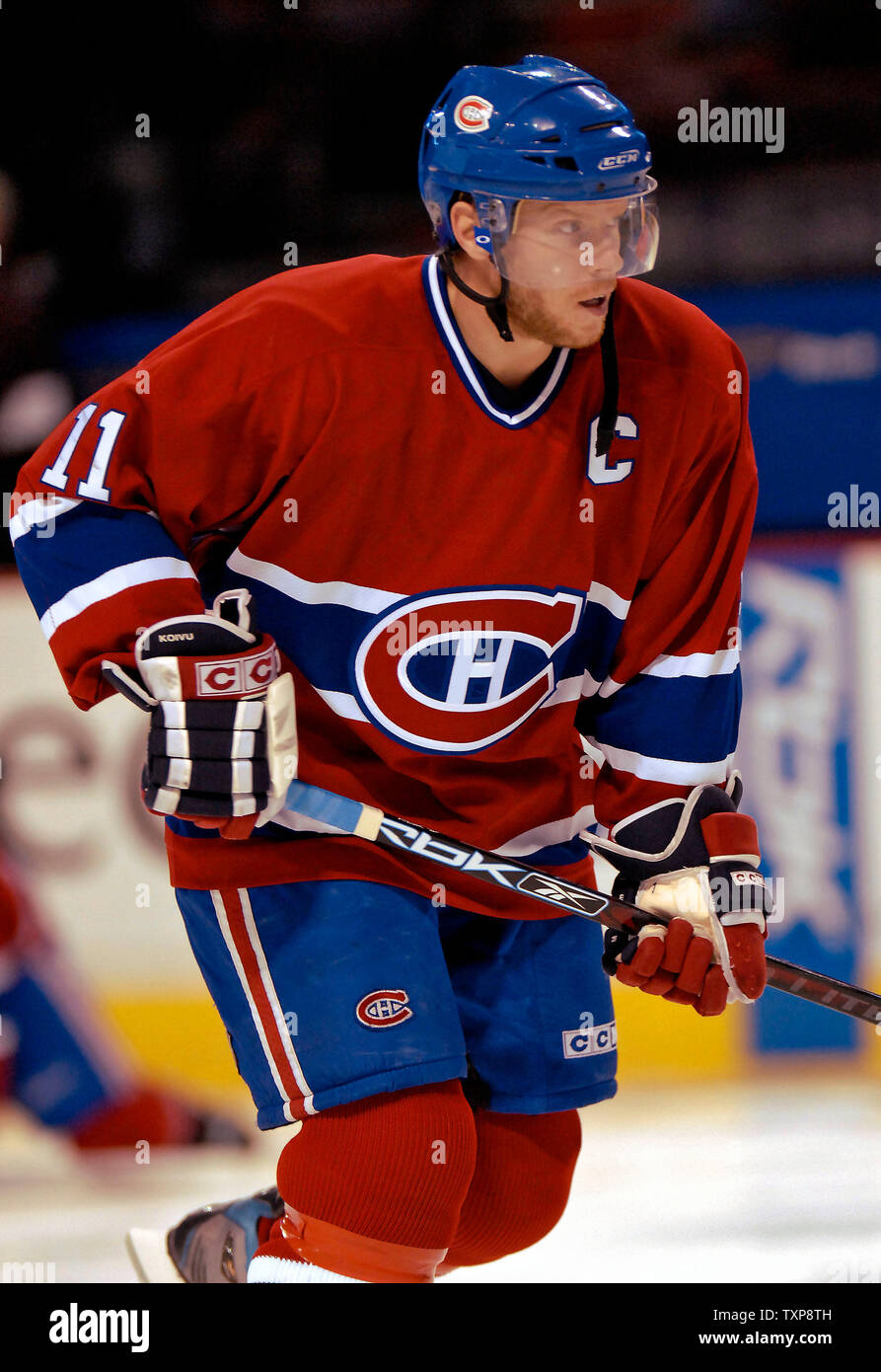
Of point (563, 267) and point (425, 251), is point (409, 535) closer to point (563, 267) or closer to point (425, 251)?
point (563, 267)

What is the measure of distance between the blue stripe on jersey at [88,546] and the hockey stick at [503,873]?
30 centimetres

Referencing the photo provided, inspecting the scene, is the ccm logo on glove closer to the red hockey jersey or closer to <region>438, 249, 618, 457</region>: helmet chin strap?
the red hockey jersey

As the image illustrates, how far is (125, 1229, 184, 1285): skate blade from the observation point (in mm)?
2229

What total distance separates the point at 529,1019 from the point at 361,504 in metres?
0.66

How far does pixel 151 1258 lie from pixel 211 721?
35.2 inches

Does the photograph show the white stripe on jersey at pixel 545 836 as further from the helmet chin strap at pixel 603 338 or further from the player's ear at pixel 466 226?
the player's ear at pixel 466 226

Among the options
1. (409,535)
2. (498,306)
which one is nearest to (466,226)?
(498,306)

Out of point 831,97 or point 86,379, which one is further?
point 831,97

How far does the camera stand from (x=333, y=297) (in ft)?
6.22

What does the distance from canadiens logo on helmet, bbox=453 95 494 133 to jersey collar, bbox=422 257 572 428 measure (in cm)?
15

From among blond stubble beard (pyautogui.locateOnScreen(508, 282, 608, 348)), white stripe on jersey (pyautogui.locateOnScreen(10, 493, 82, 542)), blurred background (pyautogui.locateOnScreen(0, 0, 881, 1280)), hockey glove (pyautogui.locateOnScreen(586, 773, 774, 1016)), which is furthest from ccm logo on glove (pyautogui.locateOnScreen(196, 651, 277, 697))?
blurred background (pyautogui.locateOnScreen(0, 0, 881, 1280))

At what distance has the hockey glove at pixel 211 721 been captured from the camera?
176cm

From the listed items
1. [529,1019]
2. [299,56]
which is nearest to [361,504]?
[529,1019]
